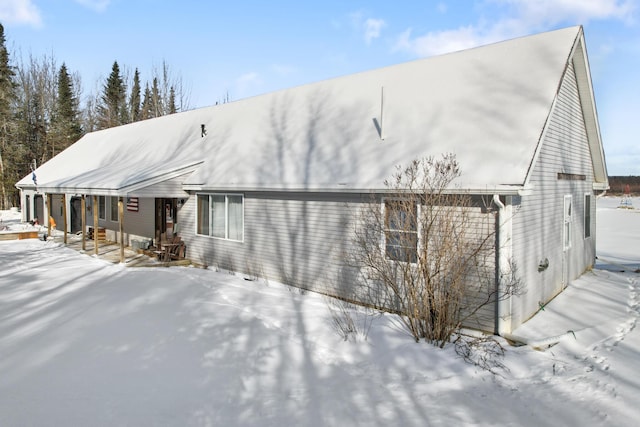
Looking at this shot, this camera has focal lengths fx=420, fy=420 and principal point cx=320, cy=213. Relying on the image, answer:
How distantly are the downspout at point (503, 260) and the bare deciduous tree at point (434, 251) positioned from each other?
71 mm

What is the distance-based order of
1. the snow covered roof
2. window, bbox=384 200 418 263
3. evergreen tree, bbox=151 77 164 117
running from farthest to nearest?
evergreen tree, bbox=151 77 164 117 → the snow covered roof → window, bbox=384 200 418 263

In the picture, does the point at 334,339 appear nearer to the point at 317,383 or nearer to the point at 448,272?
the point at 317,383

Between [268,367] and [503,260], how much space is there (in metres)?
4.21

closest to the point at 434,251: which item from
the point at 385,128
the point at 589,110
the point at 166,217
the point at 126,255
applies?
the point at 385,128

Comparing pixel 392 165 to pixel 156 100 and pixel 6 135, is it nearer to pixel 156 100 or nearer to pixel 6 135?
pixel 6 135

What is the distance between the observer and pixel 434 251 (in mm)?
6465

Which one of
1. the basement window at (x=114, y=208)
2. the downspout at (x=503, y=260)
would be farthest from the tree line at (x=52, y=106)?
the downspout at (x=503, y=260)

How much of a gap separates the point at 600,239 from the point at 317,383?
2311cm

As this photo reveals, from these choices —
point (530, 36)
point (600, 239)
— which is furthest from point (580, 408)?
point (600, 239)

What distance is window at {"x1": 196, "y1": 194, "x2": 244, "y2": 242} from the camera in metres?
11.5

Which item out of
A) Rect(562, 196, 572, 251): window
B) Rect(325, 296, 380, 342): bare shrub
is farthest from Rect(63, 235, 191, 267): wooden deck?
Rect(562, 196, 572, 251): window

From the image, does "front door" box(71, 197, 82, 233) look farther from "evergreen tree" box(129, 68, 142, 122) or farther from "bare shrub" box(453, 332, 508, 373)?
"evergreen tree" box(129, 68, 142, 122)

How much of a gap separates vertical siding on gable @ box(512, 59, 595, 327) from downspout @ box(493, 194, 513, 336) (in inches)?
9.8

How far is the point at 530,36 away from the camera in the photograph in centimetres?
996
